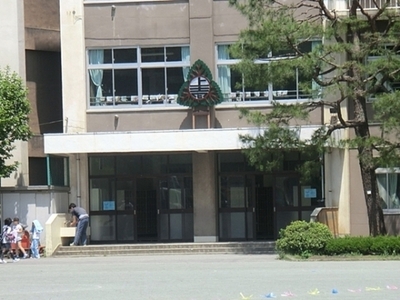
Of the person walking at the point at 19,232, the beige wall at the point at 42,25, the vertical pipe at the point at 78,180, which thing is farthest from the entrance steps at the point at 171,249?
the beige wall at the point at 42,25

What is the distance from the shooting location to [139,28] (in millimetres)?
33156

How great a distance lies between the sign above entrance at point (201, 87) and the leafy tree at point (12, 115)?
5.63 m

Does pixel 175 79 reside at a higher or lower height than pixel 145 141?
higher

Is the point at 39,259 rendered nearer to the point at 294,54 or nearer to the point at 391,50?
the point at 294,54

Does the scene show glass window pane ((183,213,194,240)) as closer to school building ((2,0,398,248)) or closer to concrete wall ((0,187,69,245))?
school building ((2,0,398,248))

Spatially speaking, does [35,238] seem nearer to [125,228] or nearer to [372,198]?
[125,228]

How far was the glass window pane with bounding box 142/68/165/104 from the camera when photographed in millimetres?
33156

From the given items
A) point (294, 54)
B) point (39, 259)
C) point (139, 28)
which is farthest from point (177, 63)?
point (39, 259)

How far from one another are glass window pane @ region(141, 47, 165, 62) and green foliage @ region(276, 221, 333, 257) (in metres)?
9.59

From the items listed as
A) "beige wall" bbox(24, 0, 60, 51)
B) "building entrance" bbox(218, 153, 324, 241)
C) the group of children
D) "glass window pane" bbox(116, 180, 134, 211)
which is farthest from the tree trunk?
"beige wall" bbox(24, 0, 60, 51)

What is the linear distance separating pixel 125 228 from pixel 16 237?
4.69 meters

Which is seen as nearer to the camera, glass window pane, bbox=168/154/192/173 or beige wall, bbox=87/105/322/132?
beige wall, bbox=87/105/322/132

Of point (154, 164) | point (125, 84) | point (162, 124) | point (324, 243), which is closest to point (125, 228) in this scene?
point (154, 164)

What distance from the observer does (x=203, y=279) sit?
19875mm
